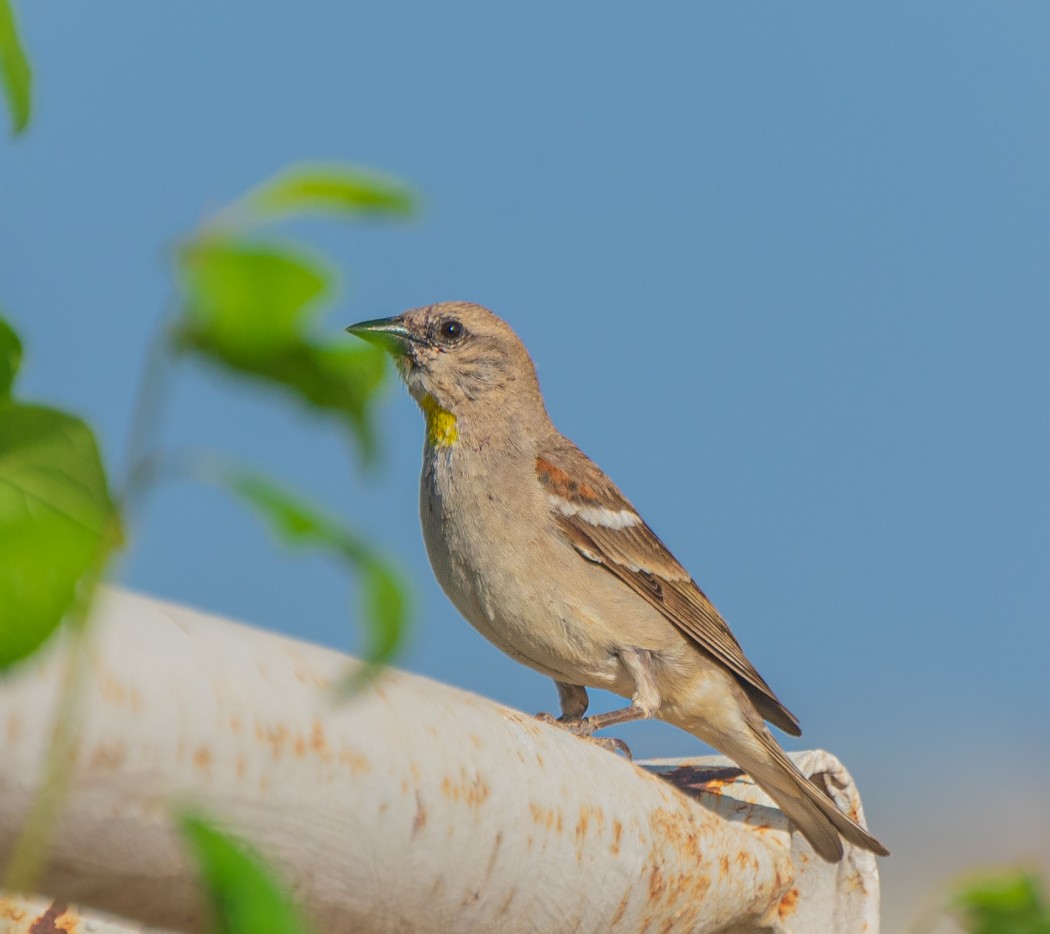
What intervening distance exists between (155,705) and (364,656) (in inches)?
32.5

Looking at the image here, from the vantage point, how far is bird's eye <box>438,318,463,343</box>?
6.95m

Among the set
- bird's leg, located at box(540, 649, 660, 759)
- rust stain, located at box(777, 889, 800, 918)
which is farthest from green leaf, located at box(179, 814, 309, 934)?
bird's leg, located at box(540, 649, 660, 759)

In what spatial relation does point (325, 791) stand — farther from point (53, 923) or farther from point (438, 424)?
point (438, 424)

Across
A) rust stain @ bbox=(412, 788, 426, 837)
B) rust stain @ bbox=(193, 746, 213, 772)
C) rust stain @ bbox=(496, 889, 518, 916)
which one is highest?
rust stain @ bbox=(193, 746, 213, 772)

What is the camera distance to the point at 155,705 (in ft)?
4.46

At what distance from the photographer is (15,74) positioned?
2.56ft

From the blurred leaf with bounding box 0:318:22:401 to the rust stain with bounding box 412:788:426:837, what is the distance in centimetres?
112

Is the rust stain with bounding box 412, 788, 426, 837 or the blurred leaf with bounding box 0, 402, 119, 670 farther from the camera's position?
the rust stain with bounding box 412, 788, 426, 837

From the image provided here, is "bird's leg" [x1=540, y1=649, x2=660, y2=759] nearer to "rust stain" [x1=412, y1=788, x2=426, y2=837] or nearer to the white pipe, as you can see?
the white pipe

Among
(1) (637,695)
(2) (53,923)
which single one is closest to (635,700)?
(1) (637,695)

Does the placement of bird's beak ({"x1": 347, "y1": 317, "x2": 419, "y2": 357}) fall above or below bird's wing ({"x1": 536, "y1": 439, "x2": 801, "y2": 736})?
above

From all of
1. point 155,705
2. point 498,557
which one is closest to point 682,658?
point 498,557

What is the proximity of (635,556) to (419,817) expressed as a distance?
4.95 meters

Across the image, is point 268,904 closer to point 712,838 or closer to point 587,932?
point 587,932
